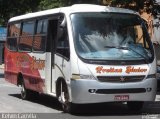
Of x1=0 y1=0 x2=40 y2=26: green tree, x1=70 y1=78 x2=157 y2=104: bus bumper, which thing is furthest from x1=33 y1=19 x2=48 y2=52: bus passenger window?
x1=0 y1=0 x2=40 y2=26: green tree

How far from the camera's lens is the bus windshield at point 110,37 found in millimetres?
13609

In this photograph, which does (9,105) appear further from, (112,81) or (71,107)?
(112,81)

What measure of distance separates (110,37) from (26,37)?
15.5 feet

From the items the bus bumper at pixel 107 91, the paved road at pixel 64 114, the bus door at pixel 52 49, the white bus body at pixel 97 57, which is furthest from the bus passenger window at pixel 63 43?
the paved road at pixel 64 114

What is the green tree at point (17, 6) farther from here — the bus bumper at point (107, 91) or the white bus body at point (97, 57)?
the bus bumper at point (107, 91)

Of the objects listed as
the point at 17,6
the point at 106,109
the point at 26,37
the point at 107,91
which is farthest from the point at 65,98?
the point at 17,6

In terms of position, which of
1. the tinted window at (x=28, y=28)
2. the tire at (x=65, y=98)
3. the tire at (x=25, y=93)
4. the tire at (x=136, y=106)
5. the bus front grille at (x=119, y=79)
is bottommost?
the tire at (x=25, y=93)

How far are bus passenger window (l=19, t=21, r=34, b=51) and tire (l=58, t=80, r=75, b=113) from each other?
11.5 feet

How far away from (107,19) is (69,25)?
3.49ft

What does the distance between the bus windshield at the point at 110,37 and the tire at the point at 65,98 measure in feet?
3.60

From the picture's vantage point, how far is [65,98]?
45.8 feet

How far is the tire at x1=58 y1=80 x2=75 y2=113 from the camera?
13.8 meters

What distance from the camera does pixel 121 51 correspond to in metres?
13.8

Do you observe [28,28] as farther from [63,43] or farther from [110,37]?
[110,37]
